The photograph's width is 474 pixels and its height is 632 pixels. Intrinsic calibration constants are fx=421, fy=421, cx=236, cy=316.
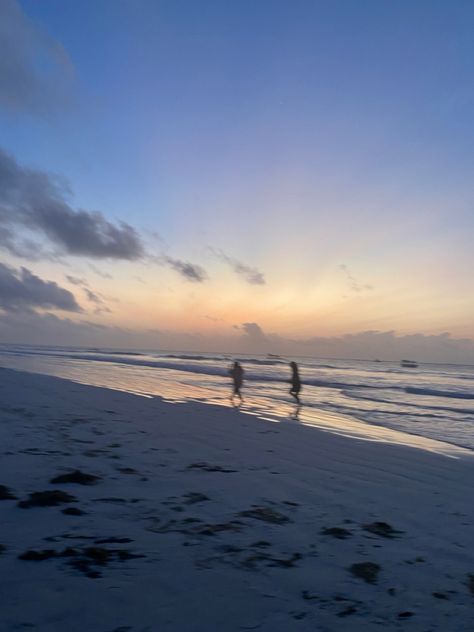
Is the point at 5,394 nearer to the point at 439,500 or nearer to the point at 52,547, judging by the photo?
the point at 52,547

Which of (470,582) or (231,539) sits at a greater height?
(231,539)

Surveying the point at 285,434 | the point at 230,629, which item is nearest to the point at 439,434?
the point at 285,434

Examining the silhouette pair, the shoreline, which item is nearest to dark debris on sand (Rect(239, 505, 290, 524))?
the shoreline

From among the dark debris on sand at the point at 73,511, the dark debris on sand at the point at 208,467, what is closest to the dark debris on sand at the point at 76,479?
the dark debris on sand at the point at 73,511

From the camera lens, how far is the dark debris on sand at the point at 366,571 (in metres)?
3.86

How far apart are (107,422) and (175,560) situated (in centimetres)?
761

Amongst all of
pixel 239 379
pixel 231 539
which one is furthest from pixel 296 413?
pixel 231 539

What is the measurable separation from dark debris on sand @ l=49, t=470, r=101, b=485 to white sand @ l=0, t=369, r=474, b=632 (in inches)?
5.4

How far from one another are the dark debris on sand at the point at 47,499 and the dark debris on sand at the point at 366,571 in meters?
3.26

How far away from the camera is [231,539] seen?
4402mm

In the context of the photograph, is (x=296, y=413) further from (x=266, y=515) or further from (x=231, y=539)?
(x=231, y=539)

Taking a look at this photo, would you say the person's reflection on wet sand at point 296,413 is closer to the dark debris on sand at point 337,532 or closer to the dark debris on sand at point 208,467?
the dark debris on sand at point 208,467

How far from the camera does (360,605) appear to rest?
11.2ft

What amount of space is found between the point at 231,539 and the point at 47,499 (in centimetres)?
227
